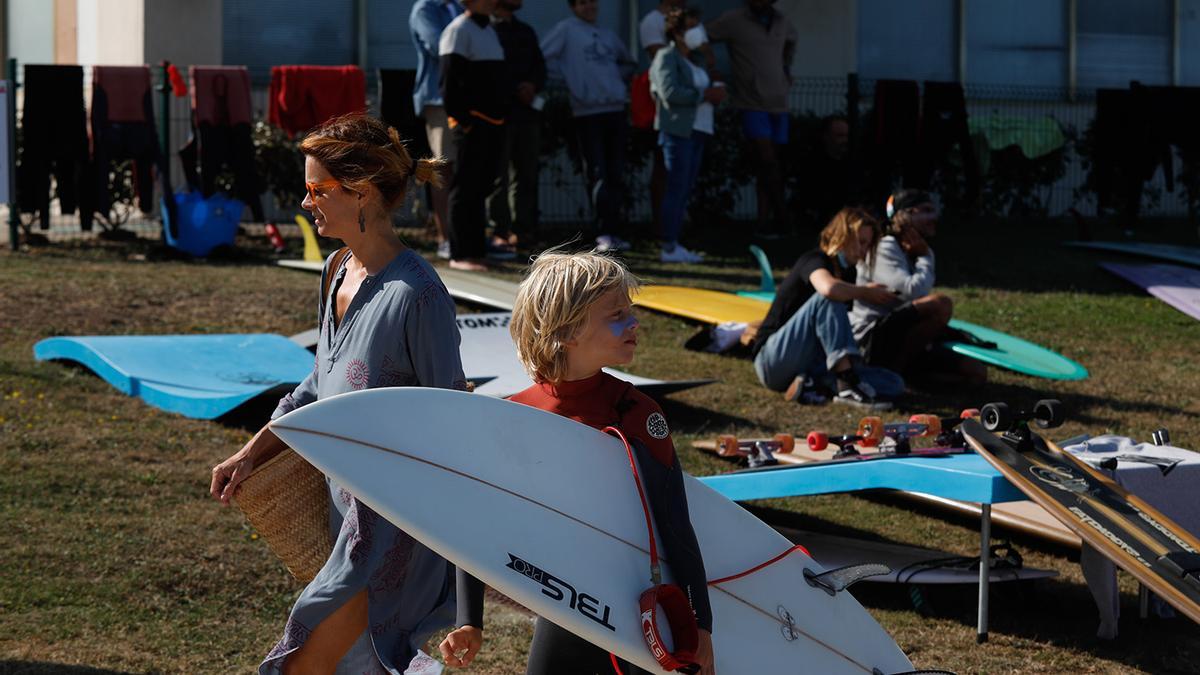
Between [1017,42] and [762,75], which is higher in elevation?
[1017,42]

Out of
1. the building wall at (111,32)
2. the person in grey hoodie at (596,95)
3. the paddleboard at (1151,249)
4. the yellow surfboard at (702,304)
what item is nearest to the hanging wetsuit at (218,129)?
the building wall at (111,32)

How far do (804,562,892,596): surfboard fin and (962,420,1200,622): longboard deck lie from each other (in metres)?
1.02

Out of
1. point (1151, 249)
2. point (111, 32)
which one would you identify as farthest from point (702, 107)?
point (111, 32)

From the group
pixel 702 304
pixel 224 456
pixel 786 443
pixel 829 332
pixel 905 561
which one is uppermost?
pixel 702 304

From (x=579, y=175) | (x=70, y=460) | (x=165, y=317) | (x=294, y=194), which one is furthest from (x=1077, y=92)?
(x=70, y=460)

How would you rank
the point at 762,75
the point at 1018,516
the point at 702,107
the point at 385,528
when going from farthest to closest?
the point at 762,75 → the point at 702,107 → the point at 1018,516 → the point at 385,528

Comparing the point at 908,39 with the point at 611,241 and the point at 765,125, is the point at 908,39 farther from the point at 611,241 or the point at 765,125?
the point at 611,241

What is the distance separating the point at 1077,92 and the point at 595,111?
844cm

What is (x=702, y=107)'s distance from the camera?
37.5ft

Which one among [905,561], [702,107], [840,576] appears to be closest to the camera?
[840,576]

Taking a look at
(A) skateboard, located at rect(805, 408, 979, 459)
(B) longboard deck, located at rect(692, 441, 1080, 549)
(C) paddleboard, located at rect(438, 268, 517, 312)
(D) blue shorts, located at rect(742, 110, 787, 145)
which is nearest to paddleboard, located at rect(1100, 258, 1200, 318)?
(D) blue shorts, located at rect(742, 110, 787, 145)

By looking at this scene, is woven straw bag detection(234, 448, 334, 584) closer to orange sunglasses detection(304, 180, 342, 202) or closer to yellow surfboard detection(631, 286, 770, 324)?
orange sunglasses detection(304, 180, 342, 202)

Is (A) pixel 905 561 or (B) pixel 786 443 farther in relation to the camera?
(B) pixel 786 443

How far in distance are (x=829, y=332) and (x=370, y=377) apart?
192 inches
